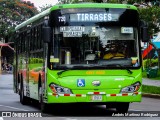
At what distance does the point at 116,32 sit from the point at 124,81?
54.5 inches

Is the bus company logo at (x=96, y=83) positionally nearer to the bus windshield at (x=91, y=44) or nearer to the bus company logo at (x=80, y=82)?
the bus company logo at (x=80, y=82)

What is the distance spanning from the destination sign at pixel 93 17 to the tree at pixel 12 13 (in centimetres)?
7264

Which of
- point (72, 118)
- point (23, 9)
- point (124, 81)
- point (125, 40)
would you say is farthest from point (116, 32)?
point (23, 9)

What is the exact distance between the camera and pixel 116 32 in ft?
55.7

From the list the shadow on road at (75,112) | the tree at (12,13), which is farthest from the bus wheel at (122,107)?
the tree at (12,13)

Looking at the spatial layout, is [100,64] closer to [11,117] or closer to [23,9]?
[11,117]

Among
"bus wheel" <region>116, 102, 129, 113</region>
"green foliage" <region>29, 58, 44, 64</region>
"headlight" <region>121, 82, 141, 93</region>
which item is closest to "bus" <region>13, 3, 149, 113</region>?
"headlight" <region>121, 82, 141, 93</region>

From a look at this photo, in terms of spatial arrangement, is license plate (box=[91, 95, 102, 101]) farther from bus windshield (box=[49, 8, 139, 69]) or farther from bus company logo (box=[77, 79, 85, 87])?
bus windshield (box=[49, 8, 139, 69])

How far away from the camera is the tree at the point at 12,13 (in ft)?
297

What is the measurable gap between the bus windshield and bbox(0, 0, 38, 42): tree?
239ft

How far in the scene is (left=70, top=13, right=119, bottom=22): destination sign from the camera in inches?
665

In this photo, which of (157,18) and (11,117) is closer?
(11,117)

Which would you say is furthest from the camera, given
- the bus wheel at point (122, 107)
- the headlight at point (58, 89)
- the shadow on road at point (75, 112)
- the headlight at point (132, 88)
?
the bus wheel at point (122, 107)

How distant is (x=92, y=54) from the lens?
16719 millimetres
